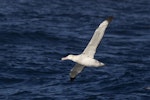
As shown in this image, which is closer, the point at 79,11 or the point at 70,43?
the point at 70,43

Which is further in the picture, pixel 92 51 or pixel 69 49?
pixel 69 49

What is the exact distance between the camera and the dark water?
3042cm

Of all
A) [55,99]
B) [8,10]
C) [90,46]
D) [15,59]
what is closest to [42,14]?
[8,10]

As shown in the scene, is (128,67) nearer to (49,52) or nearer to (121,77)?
(121,77)

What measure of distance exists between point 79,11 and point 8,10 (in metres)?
4.34

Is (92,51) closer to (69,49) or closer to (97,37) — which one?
(97,37)

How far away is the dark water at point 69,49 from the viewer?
30.4 m

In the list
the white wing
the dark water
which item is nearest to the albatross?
the white wing

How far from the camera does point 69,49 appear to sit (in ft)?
121

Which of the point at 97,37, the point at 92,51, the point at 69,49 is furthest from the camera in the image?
the point at 69,49

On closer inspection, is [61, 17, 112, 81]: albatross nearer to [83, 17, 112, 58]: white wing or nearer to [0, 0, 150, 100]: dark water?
[83, 17, 112, 58]: white wing

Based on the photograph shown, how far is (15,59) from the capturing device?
3403 centimetres

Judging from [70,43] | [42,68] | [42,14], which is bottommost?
[42,68]

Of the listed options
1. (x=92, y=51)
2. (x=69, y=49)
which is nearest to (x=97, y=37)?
(x=92, y=51)
